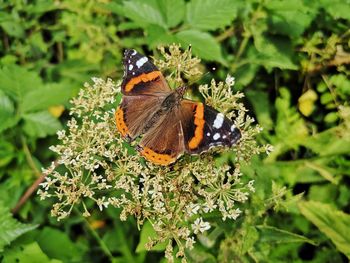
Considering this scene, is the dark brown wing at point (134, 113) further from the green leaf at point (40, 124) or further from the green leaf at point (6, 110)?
the green leaf at point (6, 110)

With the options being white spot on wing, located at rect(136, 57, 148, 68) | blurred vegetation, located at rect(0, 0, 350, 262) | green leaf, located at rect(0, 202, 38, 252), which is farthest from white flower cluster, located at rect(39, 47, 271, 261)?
green leaf, located at rect(0, 202, 38, 252)

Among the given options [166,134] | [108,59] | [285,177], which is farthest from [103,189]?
[108,59]

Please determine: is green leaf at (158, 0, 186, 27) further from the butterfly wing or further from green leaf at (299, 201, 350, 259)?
green leaf at (299, 201, 350, 259)

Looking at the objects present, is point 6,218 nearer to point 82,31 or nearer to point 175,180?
point 175,180


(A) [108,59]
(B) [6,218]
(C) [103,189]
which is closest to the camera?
(C) [103,189]

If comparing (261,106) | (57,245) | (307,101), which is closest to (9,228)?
(57,245)

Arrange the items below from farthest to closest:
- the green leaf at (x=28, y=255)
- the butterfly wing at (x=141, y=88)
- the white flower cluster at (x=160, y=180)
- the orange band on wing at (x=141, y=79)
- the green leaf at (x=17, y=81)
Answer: the green leaf at (x=17, y=81)
the green leaf at (x=28, y=255)
the orange band on wing at (x=141, y=79)
the butterfly wing at (x=141, y=88)
the white flower cluster at (x=160, y=180)

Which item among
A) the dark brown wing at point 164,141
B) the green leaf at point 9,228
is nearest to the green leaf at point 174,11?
the dark brown wing at point 164,141
